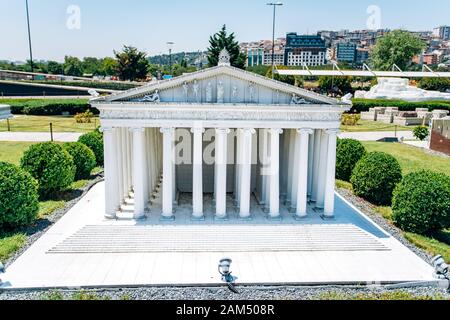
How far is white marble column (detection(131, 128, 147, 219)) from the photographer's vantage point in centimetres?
2247

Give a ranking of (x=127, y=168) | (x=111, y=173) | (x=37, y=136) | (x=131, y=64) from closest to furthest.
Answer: (x=111, y=173) → (x=127, y=168) → (x=37, y=136) → (x=131, y=64)

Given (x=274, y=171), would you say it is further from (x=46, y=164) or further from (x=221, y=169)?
(x=46, y=164)

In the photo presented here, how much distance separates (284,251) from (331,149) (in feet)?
20.6


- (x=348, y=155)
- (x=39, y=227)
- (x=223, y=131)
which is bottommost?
(x=39, y=227)

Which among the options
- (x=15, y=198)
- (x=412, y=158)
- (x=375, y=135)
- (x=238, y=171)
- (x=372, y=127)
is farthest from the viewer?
(x=372, y=127)

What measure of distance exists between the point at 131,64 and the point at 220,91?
221ft

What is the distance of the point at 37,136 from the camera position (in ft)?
168

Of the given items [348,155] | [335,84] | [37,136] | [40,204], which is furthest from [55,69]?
[348,155]
